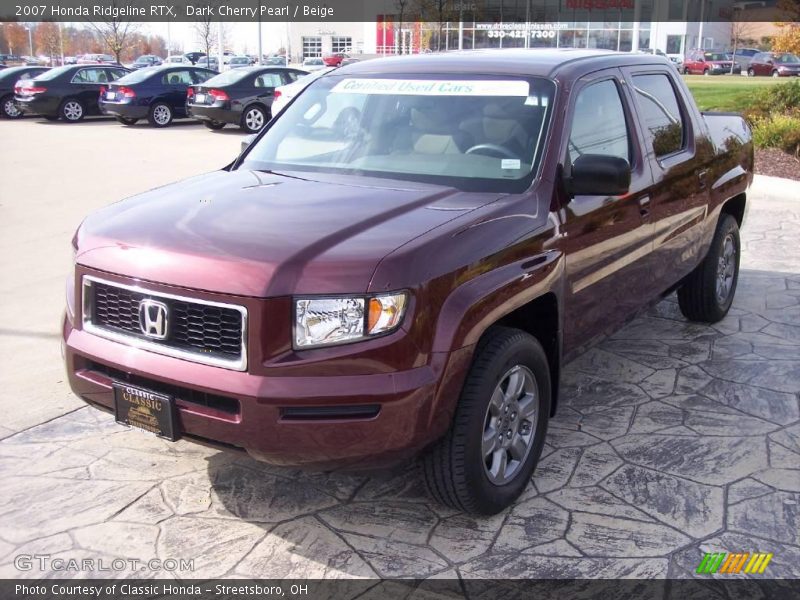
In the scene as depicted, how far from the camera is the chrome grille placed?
320 cm

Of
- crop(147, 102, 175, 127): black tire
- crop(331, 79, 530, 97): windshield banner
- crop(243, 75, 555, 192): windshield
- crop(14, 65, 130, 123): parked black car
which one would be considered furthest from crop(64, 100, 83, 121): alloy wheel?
crop(331, 79, 530, 97): windshield banner

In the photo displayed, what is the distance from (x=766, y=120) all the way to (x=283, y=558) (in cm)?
1432

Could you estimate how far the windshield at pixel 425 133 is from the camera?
4.18m

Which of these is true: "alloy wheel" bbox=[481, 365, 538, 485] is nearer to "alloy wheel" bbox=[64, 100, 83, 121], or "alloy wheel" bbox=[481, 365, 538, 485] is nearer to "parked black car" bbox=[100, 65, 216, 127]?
"parked black car" bbox=[100, 65, 216, 127]

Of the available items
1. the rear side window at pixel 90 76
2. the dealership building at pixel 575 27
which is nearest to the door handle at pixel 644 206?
the rear side window at pixel 90 76

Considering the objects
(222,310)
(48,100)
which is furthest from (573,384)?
(48,100)

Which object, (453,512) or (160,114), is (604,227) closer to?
(453,512)

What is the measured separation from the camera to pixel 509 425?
12.5 ft

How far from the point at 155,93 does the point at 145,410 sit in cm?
2064

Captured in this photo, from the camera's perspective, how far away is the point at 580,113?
→ 4.44 m

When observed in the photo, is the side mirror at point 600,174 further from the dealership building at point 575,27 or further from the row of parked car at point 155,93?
the dealership building at point 575,27

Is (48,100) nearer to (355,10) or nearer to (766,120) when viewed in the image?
(766,120)

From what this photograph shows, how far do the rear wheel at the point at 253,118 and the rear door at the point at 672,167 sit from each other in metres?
16.4

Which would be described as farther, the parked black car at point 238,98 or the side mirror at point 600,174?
the parked black car at point 238,98
